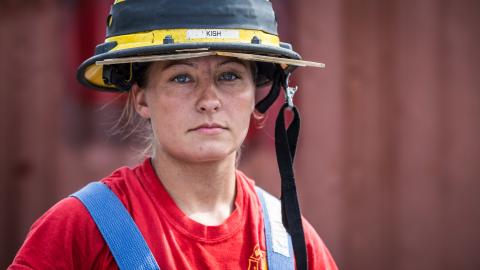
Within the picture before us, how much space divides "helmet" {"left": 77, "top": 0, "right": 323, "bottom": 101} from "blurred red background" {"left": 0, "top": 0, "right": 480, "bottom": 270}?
2.20m

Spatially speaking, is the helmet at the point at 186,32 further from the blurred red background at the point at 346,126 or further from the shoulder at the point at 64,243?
the blurred red background at the point at 346,126

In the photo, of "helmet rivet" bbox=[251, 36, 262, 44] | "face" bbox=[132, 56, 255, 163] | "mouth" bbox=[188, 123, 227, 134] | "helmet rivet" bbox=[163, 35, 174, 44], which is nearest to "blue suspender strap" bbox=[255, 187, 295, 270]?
"face" bbox=[132, 56, 255, 163]

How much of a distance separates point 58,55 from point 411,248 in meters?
2.90

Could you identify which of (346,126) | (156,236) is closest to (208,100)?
(156,236)

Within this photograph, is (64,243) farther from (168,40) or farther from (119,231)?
(168,40)

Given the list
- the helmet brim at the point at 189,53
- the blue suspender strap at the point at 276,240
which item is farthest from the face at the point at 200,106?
the blue suspender strap at the point at 276,240

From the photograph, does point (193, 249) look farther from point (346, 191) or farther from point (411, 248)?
point (411, 248)

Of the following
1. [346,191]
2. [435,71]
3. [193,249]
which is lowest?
[346,191]

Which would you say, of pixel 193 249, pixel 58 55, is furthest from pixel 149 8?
pixel 58 55

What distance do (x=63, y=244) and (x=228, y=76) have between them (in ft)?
2.69

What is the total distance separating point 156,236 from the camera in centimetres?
226

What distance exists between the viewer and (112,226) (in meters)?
2.18

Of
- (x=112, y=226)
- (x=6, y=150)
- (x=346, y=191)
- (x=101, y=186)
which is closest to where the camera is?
(x=112, y=226)

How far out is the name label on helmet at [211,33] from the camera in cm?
220
